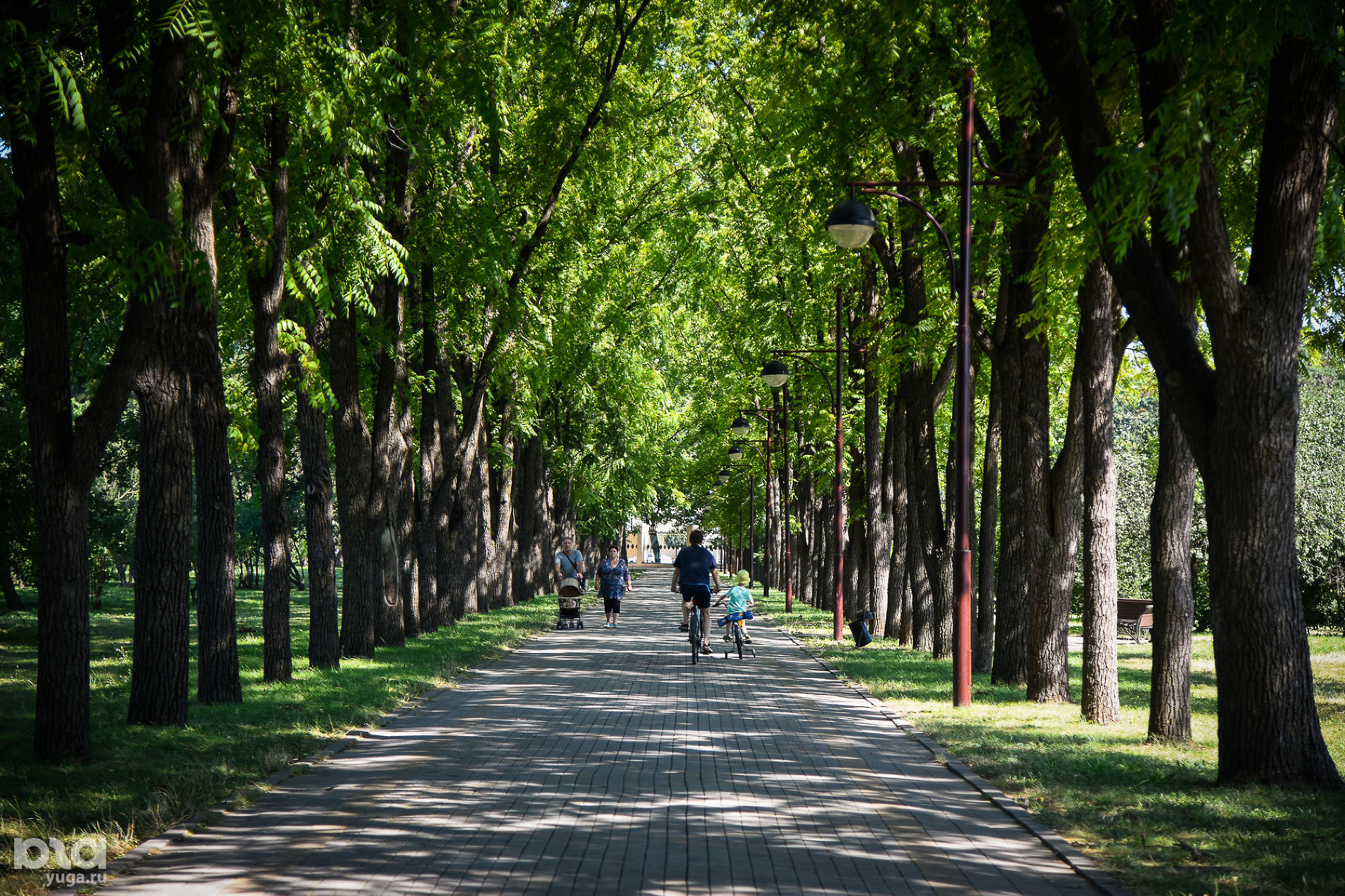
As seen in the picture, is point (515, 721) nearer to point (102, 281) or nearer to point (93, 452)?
point (93, 452)

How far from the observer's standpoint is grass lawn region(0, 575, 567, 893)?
7.05 metres

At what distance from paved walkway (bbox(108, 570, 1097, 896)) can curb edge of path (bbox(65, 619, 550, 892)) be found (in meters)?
0.09

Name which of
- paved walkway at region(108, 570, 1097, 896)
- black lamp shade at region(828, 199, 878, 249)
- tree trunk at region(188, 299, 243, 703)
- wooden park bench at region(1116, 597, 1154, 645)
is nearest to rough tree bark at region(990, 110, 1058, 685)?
black lamp shade at region(828, 199, 878, 249)

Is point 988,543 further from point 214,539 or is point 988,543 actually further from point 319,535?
point 214,539

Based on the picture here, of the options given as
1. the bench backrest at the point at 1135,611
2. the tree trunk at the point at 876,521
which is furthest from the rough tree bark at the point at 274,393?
the bench backrest at the point at 1135,611

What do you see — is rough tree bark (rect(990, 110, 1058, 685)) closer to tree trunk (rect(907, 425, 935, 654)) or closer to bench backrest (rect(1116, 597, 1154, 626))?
tree trunk (rect(907, 425, 935, 654))

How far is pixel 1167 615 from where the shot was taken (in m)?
11.1

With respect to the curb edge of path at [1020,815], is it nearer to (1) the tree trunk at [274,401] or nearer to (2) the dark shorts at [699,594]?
(2) the dark shorts at [699,594]

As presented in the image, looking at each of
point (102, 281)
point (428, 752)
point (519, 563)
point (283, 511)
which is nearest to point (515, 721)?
point (428, 752)

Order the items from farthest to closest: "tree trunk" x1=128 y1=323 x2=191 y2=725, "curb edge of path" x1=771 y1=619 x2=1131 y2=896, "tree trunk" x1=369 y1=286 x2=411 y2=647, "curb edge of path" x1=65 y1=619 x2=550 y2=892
Result: "tree trunk" x1=369 y1=286 x2=411 y2=647 → "tree trunk" x1=128 y1=323 x2=191 y2=725 → "curb edge of path" x1=65 y1=619 x2=550 y2=892 → "curb edge of path" x1=771 y1=619 x2=1131 y2=896

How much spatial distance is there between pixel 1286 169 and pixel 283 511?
11332mm

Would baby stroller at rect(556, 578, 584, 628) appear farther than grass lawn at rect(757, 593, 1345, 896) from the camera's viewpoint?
Yes

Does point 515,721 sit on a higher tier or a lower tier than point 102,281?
lower

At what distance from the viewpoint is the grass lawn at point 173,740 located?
7047 millimetres
